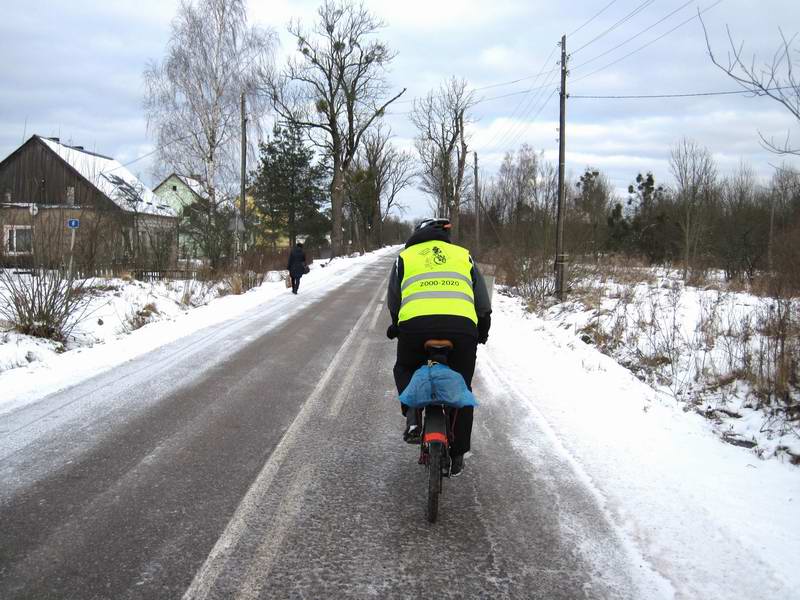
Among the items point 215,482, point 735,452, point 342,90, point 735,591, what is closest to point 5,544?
point 215,482

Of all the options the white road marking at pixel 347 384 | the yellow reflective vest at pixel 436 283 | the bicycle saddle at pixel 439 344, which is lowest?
the white road marking at pixel 347 384

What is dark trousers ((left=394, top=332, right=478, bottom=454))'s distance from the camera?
11.6 ft

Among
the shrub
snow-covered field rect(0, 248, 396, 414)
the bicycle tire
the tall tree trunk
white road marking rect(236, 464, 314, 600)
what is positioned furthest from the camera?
the tall tree trunk

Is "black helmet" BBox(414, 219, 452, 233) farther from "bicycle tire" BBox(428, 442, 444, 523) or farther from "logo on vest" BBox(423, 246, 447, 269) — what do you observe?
"bicycle tire" BBox(428, 442, 444, 523)

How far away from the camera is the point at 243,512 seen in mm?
3438

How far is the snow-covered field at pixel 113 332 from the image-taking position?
21.7 ft

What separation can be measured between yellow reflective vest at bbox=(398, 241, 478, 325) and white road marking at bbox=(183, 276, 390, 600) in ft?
4.95

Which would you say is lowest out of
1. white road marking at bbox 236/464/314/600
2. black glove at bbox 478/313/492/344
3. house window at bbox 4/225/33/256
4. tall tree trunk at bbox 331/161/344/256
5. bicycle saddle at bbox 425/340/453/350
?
white road marking at bbox 236/464/314/600

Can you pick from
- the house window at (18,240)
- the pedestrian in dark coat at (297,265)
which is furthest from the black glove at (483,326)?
the pedestrian in dark coat at (297,265)

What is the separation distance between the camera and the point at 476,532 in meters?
3.32

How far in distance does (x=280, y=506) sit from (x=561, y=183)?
45.4ft

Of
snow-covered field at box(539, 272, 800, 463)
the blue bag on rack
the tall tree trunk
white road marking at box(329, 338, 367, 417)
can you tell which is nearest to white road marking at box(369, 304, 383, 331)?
white road marking at box(329, 338, 367, 417)

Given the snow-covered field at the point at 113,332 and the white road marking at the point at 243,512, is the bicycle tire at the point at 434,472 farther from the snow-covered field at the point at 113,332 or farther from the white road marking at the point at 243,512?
the snow-covered field at the point at 113,332

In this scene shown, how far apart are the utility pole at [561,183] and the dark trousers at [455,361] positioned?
11964mm
